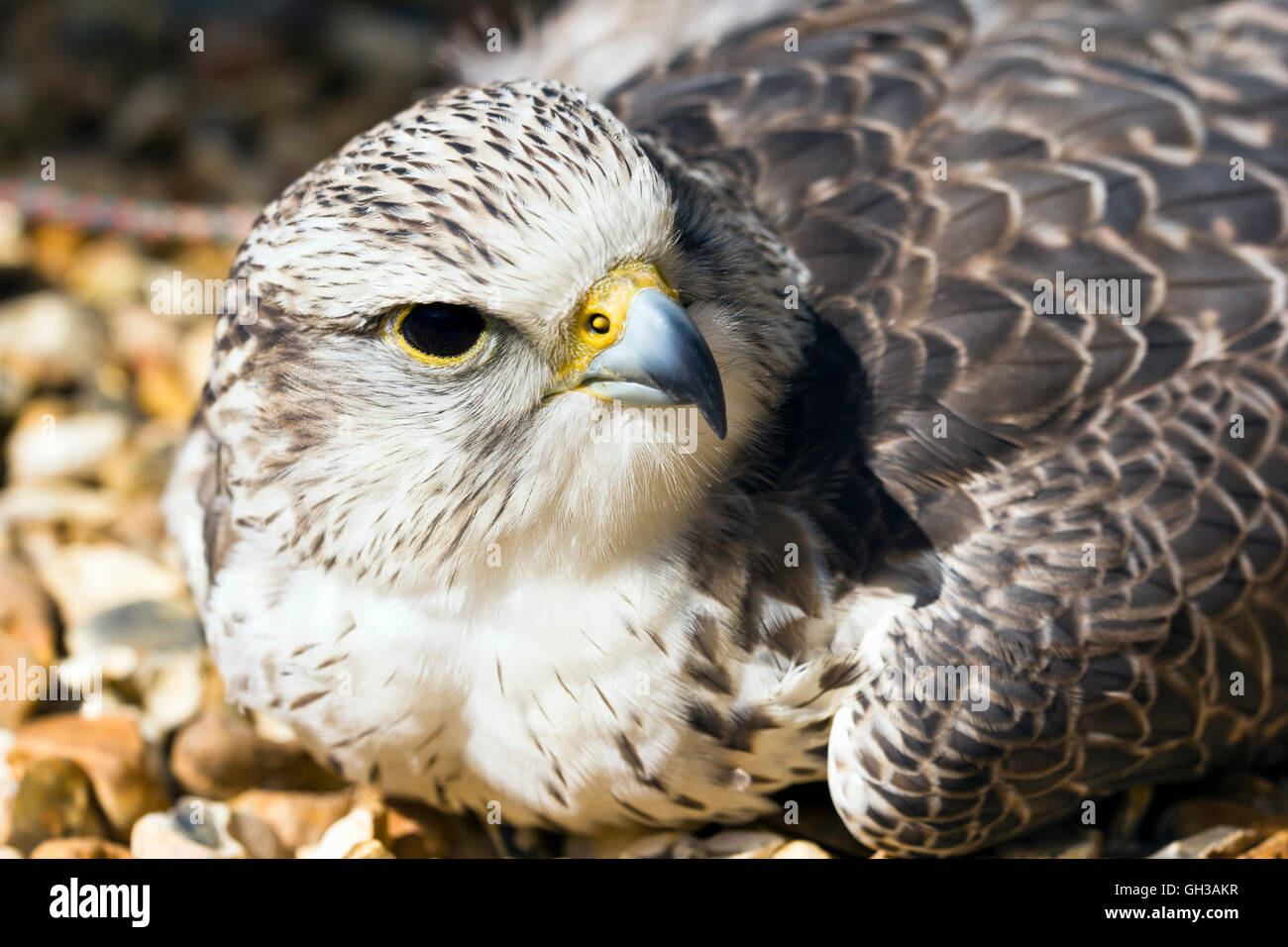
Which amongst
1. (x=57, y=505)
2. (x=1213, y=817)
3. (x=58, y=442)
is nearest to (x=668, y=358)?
(x=1213, y=817)

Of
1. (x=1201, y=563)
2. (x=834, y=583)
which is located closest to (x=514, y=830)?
(x=834, y=583)

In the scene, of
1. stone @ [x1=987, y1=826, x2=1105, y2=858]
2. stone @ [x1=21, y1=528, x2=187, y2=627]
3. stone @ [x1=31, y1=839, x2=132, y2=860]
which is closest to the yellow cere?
stone @ [x1=987, y1=826, x2=1105, y2=858]

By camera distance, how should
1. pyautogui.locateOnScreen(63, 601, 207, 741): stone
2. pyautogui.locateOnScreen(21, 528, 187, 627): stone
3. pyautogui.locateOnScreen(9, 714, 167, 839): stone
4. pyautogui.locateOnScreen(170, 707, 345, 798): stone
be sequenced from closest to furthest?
pyautogui.locateOnScreen(9, 714, 167, 839): stone → pyautogui.locateOnScreen(170, 707, 345, 798): stone → pyautogui.locateOnScreen(63, 601, 207, 741): stone → pyautogui.locateOnScreen(21, 528, 187, 627): stone

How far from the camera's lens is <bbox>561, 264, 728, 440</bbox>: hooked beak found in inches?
121

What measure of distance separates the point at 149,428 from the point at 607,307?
315 centimetres

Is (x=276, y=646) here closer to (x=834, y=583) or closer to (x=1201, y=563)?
(x=834, y=583)

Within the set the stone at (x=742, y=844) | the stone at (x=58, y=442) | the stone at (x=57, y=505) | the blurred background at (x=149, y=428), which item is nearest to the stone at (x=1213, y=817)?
the blurred background at (x=149, y=428)

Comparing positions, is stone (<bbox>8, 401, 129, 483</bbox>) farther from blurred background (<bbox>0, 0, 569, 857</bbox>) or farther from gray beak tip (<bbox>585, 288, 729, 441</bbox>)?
gray beak tip (<bbox>585, 288, 729, 441</bbox>)

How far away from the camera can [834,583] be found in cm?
363

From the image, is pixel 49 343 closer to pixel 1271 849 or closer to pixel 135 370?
pixel 135 370

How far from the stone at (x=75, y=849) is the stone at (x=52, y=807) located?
42mm

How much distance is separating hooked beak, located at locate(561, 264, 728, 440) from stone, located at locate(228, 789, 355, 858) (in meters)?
1.69

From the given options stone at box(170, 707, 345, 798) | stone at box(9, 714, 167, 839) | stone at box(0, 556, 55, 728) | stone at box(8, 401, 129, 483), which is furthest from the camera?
stone at box(8, 401, 129, 483)

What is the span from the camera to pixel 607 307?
10.4ft
